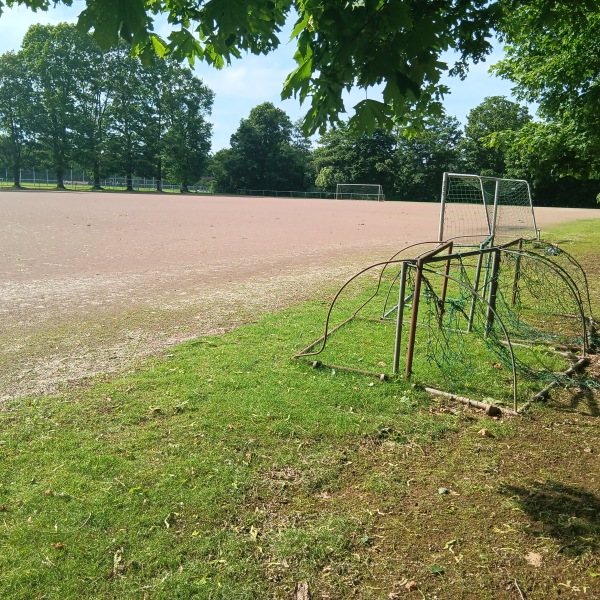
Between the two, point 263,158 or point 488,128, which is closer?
point 488,128

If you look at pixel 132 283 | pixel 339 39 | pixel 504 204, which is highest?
pixel 339 39

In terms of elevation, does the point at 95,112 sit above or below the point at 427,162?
above

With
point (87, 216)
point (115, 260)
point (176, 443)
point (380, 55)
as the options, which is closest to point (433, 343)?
point (176, 443)

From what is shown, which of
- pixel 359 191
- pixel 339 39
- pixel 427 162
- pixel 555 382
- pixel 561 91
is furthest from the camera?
pixel 427 162

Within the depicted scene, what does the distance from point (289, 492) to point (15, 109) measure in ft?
228

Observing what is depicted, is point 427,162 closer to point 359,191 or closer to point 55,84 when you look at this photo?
point 359,191

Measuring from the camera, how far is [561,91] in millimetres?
12078

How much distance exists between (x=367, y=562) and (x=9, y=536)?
6.31 feet

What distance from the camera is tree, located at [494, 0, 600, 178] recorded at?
35.6ft

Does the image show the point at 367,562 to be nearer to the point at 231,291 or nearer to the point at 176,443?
the point at 176,443

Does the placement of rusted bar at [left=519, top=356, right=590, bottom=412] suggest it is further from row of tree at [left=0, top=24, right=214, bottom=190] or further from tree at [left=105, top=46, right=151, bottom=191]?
tree at [left=105, top=46, right=151, bottom=191]

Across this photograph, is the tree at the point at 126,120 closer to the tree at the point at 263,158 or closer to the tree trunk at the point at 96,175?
the tree trunk at the point at 96,175

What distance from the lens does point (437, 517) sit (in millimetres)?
3203

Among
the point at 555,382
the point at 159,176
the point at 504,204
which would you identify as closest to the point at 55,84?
the point at 159,176
